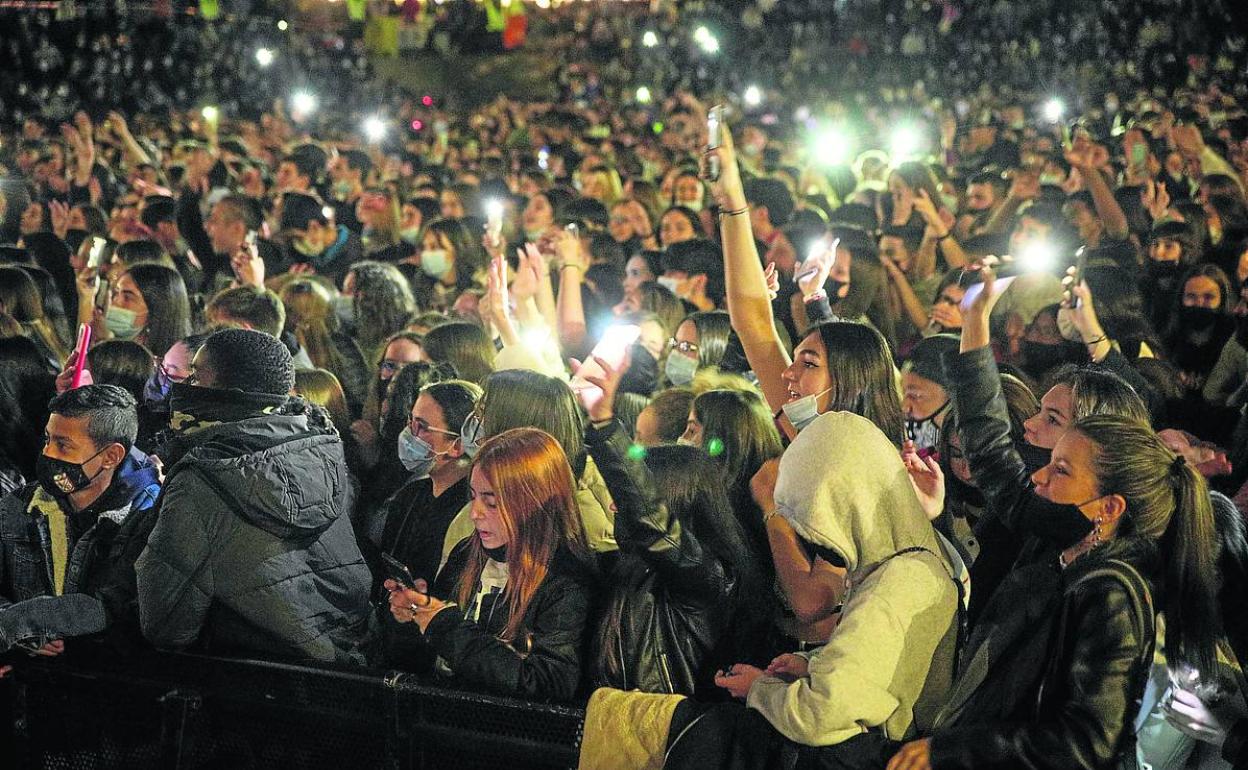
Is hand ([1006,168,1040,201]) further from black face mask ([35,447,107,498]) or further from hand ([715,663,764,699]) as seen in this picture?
black face mask ([35,447,107,498])

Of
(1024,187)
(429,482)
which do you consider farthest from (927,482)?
(1024,187)

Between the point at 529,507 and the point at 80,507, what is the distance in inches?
60.9

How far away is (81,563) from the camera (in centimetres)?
390

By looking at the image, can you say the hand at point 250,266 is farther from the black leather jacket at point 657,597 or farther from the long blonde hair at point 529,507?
the black leather jacket at point 657,597

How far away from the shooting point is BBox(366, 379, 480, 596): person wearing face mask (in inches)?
165

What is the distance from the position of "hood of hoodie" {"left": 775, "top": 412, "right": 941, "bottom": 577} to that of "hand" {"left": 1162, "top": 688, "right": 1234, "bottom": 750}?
0.59 m

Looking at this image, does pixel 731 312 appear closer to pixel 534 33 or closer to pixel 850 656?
pixel 850 656

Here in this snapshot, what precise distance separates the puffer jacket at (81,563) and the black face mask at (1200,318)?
17.4ft

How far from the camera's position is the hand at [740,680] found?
123 inches

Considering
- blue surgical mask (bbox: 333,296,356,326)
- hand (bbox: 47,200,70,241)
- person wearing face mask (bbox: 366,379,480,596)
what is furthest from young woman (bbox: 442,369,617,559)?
hand (bbox: 47,200,70,241)

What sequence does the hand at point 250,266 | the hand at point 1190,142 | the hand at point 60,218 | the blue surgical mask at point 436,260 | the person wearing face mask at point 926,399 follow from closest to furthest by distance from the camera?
the person wearing face mask at point 926,399 < the hand at point 250,266 < the blue surgical mask at point 436,260 < the hand at point 60,218 < the hand at point 1190,142

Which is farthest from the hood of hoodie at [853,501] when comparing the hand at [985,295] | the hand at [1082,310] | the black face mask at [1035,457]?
the hand at [1082,310]

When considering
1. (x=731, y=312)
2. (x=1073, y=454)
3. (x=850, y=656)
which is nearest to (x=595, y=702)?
(x=850, y=656)

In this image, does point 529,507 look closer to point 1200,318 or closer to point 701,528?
point 701,528
